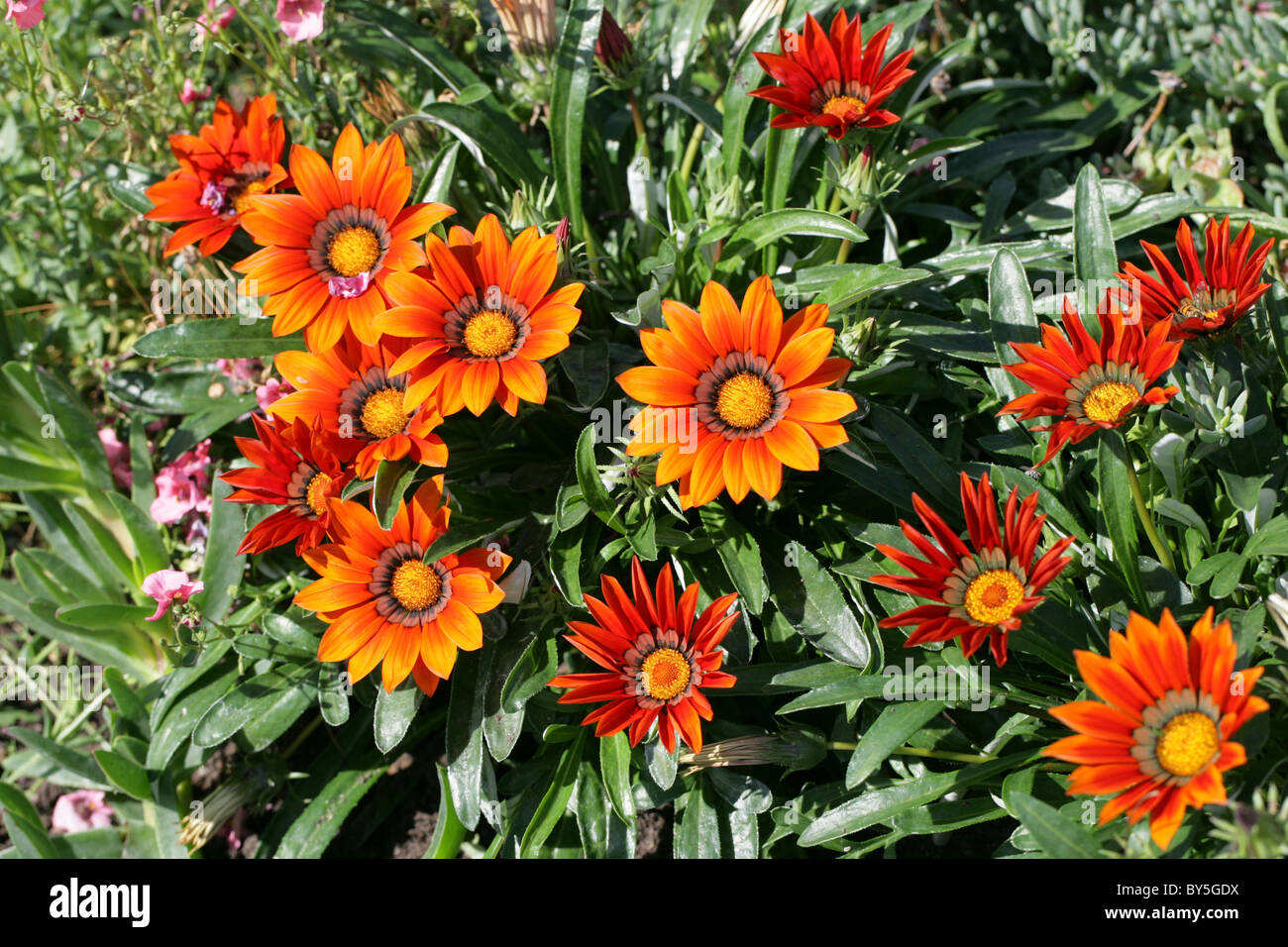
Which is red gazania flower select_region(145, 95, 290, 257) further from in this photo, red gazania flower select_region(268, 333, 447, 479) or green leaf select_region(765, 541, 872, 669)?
green leaf select_region(765, 541, 872, 669)

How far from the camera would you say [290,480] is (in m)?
2.06

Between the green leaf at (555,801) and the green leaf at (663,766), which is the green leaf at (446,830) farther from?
the green leaf at (663,766)

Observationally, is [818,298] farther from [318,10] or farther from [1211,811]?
[318,10]

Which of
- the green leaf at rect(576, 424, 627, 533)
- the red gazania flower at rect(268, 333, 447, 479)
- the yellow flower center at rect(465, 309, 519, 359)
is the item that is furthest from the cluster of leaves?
the yellow flower center at rect(465, 309, 519, 359)

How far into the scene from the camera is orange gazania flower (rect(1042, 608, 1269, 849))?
152cm

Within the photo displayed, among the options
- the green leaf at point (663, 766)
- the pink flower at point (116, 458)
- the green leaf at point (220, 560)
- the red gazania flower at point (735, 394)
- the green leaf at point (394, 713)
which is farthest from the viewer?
the pink flower at point (116, 458)

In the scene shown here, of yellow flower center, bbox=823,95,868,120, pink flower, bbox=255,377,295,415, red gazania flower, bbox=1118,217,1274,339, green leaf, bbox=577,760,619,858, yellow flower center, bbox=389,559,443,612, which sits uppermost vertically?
yellow flower center, bbox=823,95,868,120

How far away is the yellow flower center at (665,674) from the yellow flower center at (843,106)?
103 centimetres

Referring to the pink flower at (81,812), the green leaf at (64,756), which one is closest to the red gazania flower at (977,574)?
the green leaf at (64,756)

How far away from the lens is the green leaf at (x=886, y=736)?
1.89m

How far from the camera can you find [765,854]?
7.18 ft

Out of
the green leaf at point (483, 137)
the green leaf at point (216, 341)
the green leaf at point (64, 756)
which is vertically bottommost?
the green leaf at point (64, 756)

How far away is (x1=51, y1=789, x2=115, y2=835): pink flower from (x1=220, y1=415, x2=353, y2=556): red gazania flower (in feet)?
3.72

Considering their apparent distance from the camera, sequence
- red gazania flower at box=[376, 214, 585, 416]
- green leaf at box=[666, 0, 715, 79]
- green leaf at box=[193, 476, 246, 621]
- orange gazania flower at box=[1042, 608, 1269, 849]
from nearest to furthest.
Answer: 1. orange gazania flower at box=[1042, 608, 1269, 849]
2. red gazania flower at box=[376, 214, 585, 416]
3. green leaf at box=[193, 476, 246, 621]
4. green leaf at box=[666, 0, 715, 79]
